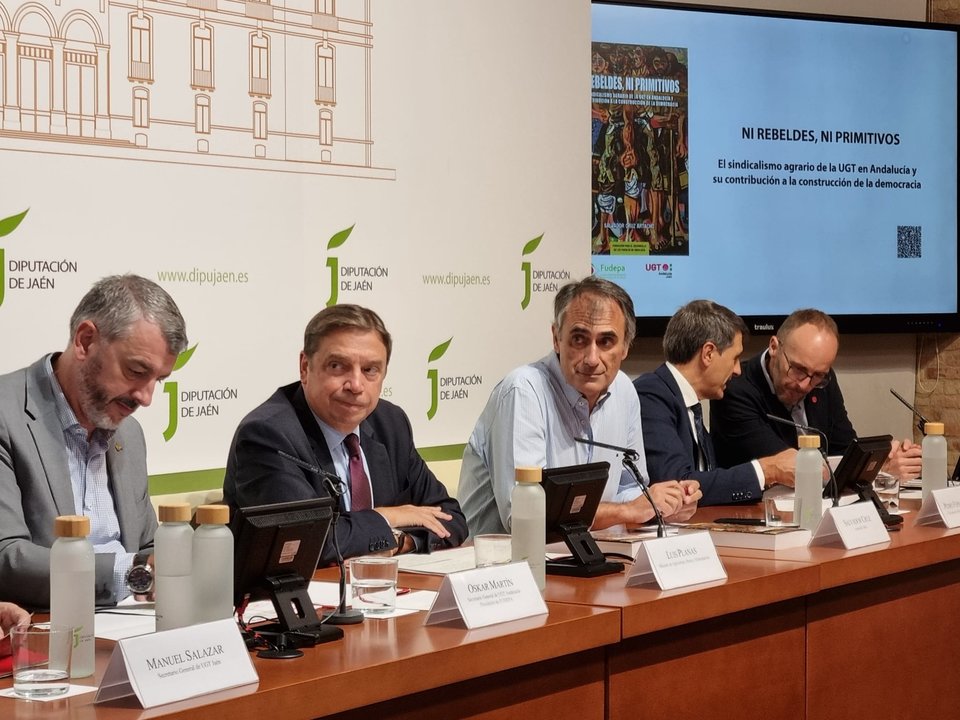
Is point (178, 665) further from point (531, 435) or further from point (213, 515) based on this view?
point (531, 435)

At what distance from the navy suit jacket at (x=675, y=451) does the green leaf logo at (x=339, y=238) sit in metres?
1.03

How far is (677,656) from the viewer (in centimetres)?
256

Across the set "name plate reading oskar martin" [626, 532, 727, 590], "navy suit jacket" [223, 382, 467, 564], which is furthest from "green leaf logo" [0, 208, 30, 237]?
"name plate reading oskar martin" [626, 532, 727, 590]

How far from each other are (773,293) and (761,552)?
3.30 metres

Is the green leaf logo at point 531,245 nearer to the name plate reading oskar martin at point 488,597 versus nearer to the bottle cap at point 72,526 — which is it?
the name plate reading oskar martin at point 488,597

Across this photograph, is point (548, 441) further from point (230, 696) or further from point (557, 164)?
point (230, 696)

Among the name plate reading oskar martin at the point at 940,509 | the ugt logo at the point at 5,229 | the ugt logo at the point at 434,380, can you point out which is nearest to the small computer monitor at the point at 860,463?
the name plate reading oskar martin at the point at 940,509

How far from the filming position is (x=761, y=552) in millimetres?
3037

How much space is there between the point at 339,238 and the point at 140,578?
1795 mm

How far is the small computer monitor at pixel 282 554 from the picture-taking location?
1.99 m

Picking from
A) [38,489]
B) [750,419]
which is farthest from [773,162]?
[38,489]

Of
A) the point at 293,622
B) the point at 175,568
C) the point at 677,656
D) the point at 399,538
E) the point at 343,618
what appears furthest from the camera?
the point at 399,538

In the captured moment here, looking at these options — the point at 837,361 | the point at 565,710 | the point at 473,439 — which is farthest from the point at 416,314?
the point at 837,361

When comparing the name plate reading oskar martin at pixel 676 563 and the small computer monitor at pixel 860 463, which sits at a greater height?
the small computer monitor at pixel 860 463
